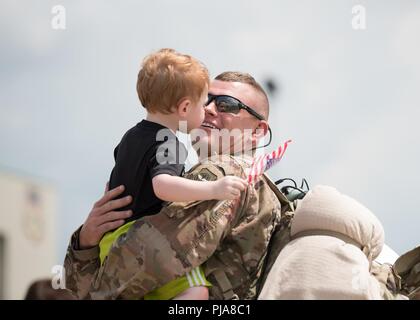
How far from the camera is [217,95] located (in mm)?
6324

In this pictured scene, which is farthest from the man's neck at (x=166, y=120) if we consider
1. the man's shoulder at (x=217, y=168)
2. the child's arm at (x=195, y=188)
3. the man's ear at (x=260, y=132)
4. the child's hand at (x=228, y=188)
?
the man's ear at (x=260, y=132)

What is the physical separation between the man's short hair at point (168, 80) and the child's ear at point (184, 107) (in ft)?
0.06

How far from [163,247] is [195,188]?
37cm

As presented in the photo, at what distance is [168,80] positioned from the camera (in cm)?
542

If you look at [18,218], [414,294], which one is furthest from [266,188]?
[18,218]

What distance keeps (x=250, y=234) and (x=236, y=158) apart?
0.50 meters

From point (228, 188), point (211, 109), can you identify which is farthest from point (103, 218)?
point (211, 109)

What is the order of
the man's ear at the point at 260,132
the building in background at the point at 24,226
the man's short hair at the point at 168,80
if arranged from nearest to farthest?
the man's short hair at the point at 168,80, the man's ear at the point at 260,132, the building in background at the point at 24,226

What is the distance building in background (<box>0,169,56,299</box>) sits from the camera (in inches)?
801

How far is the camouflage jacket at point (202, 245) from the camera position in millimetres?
5254

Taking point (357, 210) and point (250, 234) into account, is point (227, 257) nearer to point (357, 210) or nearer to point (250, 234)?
point (250, 234)

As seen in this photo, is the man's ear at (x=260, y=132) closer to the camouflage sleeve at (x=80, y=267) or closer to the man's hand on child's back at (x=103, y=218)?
the man's hand on child's back at (x=103, y=218)

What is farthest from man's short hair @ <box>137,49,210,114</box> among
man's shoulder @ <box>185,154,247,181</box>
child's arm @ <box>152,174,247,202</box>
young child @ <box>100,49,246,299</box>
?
child's arm @ <box>152,174,247,202</box>
